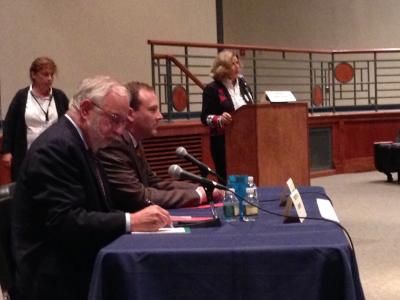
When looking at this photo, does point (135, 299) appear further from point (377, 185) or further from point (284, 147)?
point (377, 185)

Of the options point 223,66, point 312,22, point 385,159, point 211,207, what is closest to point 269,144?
point 223,66

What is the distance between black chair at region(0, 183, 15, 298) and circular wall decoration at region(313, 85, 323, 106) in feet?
30.0

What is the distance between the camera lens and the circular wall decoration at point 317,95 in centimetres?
1120

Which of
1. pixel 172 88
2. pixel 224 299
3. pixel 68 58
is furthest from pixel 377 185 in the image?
pixel 224 299

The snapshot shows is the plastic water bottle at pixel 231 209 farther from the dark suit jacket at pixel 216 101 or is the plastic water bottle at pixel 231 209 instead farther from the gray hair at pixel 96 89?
the dark suit jacket at pixel 216 101

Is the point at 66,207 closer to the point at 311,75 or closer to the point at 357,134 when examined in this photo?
the point at 311,75

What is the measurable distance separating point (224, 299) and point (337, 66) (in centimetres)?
978

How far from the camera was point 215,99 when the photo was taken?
5023 millimetres

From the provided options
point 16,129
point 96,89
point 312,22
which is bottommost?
point 16,129

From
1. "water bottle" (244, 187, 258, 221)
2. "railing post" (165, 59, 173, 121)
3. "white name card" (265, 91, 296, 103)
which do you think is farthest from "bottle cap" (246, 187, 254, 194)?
"railing post" (165, 59, 173, 121)

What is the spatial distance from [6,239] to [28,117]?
2547mm

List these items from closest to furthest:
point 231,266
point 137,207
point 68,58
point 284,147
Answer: point 231,266
point 137,207
point 284,147
point 68,58

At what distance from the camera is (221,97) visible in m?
5.03

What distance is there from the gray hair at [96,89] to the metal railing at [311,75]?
19.1 feet
